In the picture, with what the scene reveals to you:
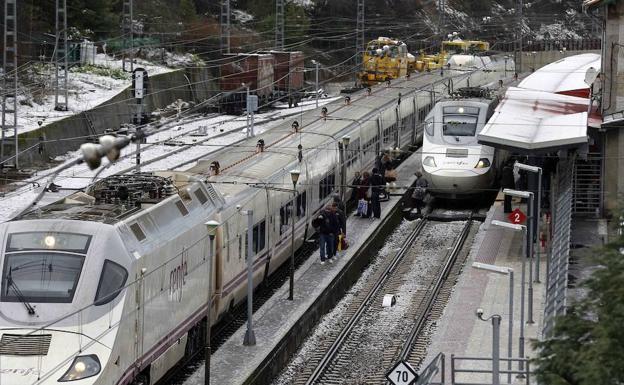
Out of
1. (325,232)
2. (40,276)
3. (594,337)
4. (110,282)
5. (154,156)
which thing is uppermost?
(594,337)

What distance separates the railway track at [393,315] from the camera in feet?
77.5

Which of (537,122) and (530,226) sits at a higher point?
(537,122)

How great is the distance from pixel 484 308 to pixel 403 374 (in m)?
8.33

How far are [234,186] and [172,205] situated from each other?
16.0 ft

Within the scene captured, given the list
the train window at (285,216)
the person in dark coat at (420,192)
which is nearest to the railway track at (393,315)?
the person in dark coat at (420,192)

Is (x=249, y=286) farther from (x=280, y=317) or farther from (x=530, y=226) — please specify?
(x=530, y=226)

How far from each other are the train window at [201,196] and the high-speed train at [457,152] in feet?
48.9

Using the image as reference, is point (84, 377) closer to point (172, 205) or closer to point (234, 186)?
point (172, 205)

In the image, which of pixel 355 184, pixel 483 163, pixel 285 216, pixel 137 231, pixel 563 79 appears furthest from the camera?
pixel 563 79

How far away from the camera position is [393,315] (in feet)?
89.8

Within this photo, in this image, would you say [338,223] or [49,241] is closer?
[49,241]

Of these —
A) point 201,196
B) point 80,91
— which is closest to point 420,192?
point 201,196

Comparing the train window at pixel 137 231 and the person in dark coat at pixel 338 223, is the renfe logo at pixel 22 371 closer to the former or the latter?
the train window at pixel 137 231

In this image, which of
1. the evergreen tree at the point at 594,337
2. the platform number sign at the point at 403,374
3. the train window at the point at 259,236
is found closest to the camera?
the evergreen tree at the point at 594,337
